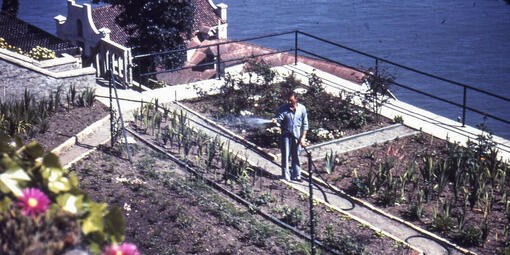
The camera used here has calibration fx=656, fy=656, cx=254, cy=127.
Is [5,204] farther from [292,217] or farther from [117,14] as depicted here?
[117,14]

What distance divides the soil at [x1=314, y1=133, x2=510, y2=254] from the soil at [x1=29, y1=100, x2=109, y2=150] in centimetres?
497

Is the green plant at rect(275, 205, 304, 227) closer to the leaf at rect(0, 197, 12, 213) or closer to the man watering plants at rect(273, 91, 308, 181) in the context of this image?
the man watering plants at rect(273, 91, 308, 181)

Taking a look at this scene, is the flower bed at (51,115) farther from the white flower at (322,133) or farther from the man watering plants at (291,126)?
the white flower at (322,133)

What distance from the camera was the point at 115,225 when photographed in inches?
142

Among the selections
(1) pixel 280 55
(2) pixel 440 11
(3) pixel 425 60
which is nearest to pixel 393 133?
(1) pixel 280 55

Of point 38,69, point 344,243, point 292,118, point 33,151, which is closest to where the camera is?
point 33,151

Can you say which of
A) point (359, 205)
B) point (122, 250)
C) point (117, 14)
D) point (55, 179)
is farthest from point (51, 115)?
point (117, 14)

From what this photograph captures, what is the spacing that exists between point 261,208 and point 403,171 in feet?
11.0

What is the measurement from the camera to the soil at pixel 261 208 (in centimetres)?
955

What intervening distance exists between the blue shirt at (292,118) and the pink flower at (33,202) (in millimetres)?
8484

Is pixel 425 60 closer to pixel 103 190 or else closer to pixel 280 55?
pixel 280 55

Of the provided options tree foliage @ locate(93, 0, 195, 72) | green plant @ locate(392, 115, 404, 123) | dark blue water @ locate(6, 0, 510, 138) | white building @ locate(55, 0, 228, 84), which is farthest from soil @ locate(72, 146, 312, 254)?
dark blue water @ locate(6, 0, 510, 138)

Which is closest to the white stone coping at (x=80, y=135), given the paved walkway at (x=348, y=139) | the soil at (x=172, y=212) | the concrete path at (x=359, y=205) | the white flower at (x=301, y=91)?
the paved walkway at (x=348, y=139)

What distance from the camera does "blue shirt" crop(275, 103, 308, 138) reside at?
11883 mm
